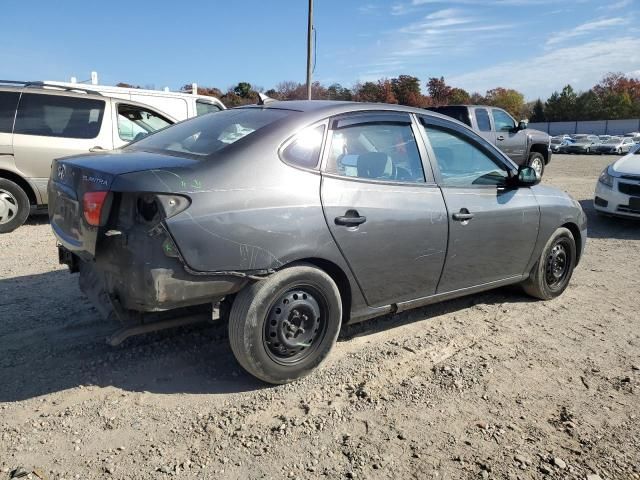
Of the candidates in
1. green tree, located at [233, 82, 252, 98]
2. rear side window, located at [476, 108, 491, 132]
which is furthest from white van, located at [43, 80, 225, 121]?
green tree, located at [233, 82, 252, 98]

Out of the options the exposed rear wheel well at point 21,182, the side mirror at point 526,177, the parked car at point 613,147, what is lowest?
the exposed rear wheel well at point 21,182

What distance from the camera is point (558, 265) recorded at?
199 inches

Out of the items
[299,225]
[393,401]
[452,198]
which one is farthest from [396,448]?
[452,198]

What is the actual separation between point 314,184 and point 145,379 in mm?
1576

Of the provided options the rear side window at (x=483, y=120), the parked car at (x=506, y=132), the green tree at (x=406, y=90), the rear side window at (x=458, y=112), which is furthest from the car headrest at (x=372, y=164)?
the green tree at (x=406, y=90)

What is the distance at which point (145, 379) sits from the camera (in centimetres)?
325

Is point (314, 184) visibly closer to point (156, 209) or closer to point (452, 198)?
point (156, 209)

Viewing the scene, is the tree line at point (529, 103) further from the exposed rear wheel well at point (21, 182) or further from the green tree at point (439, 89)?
the exposed rear wheel well at point (21, 182)

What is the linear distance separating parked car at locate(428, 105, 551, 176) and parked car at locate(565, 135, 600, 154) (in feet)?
106

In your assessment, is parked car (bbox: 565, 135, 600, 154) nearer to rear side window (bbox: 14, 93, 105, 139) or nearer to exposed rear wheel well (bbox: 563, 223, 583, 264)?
exposed rear wheel well (bbox: 563, 223, 583, 264)

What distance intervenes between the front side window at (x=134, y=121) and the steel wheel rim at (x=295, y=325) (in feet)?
18.1

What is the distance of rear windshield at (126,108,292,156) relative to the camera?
10.6 ft

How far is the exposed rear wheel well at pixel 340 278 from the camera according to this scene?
3.25 metres

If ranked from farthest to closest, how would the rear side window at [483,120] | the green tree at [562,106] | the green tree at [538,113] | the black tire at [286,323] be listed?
the green tree at [538,113] → the green tree at [562,106] → the rear side window at [483,120] → the black tire at [286,323]
